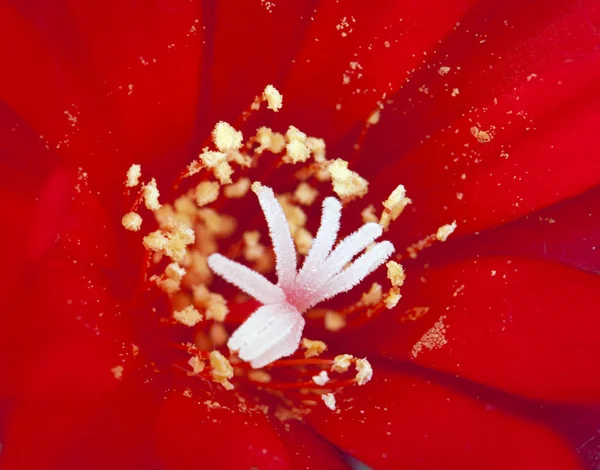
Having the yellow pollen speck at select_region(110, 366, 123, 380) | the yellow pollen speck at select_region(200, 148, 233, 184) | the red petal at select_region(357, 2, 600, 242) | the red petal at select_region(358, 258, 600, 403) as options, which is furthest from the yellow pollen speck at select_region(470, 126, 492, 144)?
the yellow pollen speck at select_region(110, 366, 123, 380)

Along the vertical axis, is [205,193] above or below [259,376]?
above

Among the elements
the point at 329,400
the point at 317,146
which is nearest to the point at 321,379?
the point at 329,400

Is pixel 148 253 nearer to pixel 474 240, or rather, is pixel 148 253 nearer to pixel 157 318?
pixel 157 318

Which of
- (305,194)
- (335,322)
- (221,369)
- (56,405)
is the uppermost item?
(305,194)

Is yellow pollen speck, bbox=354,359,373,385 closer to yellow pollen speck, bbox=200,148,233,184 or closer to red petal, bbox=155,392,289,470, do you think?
red petal, bbox=155,392,289,470

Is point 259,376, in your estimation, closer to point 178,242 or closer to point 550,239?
point 178,242

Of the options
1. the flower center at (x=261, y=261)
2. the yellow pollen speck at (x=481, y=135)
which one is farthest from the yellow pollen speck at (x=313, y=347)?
the yellow pollen speck at (x=481, y=135)

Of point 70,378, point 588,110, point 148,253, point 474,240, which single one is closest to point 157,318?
point 148,253
